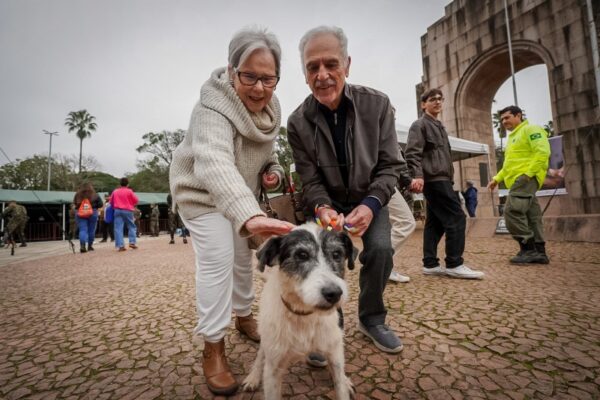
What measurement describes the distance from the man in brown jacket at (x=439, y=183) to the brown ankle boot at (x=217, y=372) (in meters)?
3.56

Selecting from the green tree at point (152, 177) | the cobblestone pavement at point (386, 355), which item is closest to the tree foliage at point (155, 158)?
the green tree at point (152, 177)

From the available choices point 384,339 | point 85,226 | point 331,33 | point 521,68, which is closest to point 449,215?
point 384,339

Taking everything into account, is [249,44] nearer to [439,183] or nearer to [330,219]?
[330,219]

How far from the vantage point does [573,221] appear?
7688 mm

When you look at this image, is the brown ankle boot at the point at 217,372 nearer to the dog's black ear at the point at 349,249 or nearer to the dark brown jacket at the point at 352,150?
the dog's black ear at the point at 349,249

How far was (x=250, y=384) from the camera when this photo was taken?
6.56ft

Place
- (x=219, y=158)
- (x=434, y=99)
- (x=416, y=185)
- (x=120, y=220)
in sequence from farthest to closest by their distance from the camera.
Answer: (x=120, y=220) → (x=434, y=99) → (x=416, y=185) → (x=219, y=158)

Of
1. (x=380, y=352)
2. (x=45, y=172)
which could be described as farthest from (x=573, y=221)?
(x=45, y=172)

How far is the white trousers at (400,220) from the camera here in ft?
13.4

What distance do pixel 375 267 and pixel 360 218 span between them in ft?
1.74

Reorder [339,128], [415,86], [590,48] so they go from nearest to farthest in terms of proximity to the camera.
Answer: [339,128], [590,48], [415,86]

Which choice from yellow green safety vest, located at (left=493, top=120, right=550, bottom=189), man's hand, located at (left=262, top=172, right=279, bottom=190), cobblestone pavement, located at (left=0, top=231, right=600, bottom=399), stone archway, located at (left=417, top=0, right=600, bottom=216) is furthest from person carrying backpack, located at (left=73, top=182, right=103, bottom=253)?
stone archway, located at (left=417, top=0, right=600, bottom=216)

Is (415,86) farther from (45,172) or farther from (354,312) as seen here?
(45,172)

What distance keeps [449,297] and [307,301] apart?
2.81m
